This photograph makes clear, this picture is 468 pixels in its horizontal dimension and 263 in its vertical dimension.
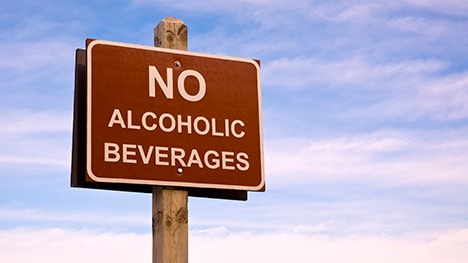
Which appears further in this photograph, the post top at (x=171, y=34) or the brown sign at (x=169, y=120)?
the post top at (x=171, y=34)

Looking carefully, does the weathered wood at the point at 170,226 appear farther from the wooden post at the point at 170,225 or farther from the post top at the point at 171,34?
the post top at the point at 171,34

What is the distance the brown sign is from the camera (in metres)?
5.09

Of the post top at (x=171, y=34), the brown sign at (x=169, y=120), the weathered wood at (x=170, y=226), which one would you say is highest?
the post top at (x=171, y=34)

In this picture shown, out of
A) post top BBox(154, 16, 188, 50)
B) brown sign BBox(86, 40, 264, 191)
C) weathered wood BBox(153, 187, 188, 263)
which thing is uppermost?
post top BBox(154, 16, 188, 50)

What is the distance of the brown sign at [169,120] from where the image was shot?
509 centimetres

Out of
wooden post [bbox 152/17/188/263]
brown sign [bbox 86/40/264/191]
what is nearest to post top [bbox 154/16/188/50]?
brown sign [bbox 86/40/264/191]

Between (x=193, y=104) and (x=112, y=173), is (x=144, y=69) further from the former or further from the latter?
(x=112, y=173)

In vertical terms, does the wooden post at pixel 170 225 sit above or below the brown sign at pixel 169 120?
below

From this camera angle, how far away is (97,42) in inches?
210

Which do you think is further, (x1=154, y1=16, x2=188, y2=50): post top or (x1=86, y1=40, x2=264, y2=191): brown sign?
(x1=154, y1=16, x2=188, y2=50): post top

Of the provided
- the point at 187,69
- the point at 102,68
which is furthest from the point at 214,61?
the point at 102,68

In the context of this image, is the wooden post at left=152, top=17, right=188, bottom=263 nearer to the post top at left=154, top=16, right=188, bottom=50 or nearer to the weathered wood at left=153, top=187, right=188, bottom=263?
the weathered wood at left=153, top=187, right=188, bottom=263

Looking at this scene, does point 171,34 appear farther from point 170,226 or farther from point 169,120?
point 170,226

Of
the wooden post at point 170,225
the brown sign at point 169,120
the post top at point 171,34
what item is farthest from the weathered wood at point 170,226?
the post top at point 171,34
